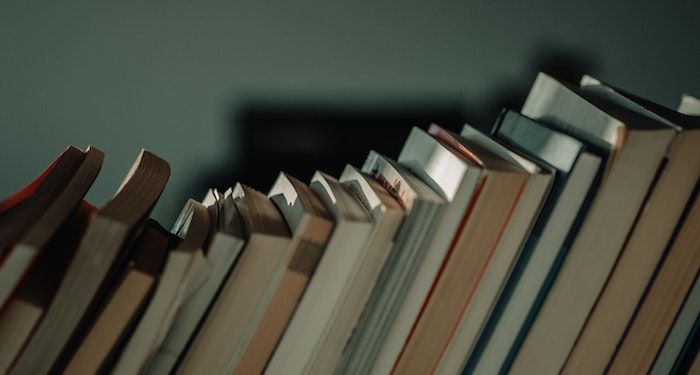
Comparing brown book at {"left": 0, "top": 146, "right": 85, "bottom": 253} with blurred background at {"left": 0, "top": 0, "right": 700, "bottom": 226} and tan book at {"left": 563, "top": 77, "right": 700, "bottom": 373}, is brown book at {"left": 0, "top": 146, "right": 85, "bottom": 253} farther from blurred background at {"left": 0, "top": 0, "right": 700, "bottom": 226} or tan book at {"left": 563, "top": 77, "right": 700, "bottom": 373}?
tan book at {"left": 563, "top": 77, "right": 700, "bottom": 373}

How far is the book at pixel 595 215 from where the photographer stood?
2.04 ft

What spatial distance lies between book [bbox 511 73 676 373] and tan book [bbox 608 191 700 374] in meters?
0.06

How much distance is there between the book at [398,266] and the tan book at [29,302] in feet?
0.85

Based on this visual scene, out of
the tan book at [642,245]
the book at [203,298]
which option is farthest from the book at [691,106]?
the book at [203,298]

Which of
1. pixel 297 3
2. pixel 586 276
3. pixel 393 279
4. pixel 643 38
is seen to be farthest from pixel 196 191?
pixel 643 38

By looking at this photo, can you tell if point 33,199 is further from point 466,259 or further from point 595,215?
point 595,215

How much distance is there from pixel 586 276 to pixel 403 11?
0.46 m

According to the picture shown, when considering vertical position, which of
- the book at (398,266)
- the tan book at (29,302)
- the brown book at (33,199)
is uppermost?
the book at (398,266)

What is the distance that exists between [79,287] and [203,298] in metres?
0.11

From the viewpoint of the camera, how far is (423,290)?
65 centimetres

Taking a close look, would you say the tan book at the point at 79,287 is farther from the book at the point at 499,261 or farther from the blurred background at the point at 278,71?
the blurred background at the point at 278,71

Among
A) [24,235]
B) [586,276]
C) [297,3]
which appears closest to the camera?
[24,235]

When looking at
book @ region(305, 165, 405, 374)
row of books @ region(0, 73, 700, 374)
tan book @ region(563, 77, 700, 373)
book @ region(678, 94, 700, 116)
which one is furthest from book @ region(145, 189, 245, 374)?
book @ region(678, 94, 700, 116)

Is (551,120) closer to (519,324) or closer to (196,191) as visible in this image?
(519,324)
